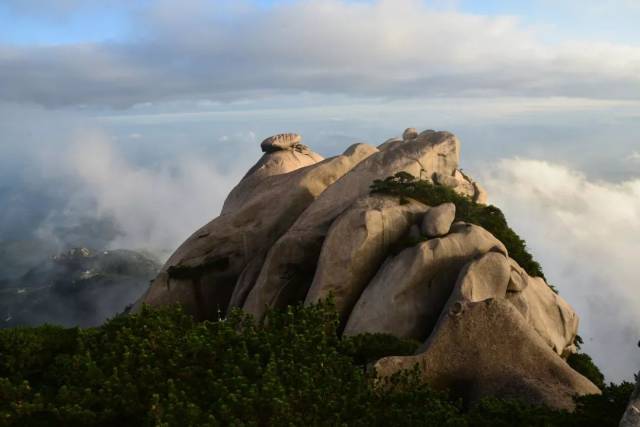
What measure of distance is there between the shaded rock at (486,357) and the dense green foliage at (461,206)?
39.1ft

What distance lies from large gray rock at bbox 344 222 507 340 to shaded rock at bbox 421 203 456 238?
0.63 m

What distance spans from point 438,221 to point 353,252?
15.6 feet

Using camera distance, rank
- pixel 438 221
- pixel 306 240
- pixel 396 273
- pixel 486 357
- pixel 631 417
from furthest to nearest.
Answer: pixel 306 240 < pixel 438 221 < pixel 396 273 < pixel 486 357 < pixel 631 417

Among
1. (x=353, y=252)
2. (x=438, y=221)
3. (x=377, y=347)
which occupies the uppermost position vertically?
(x=438, y=221)

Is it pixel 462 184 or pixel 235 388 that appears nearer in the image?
pixel 235 388

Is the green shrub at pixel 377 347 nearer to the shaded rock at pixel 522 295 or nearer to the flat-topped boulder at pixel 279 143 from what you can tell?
the shaded rock at pixel 522 295

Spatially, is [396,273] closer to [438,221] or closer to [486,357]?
[438,221]

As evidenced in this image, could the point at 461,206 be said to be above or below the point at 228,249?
above

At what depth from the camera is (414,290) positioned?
31.5 m

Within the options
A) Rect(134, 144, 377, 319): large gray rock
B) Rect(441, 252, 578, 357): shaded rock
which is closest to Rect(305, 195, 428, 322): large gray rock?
Rect(441, 252, 578, 357): shaded rock

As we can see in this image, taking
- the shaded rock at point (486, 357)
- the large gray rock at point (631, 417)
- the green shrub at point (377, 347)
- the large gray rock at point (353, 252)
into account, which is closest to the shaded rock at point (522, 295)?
the green shrub at point (377, 347)

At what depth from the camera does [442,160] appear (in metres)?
43.0

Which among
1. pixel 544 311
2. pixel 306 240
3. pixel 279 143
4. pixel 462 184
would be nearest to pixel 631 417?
pixel 544 311

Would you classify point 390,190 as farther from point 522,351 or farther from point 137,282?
point 137,282
